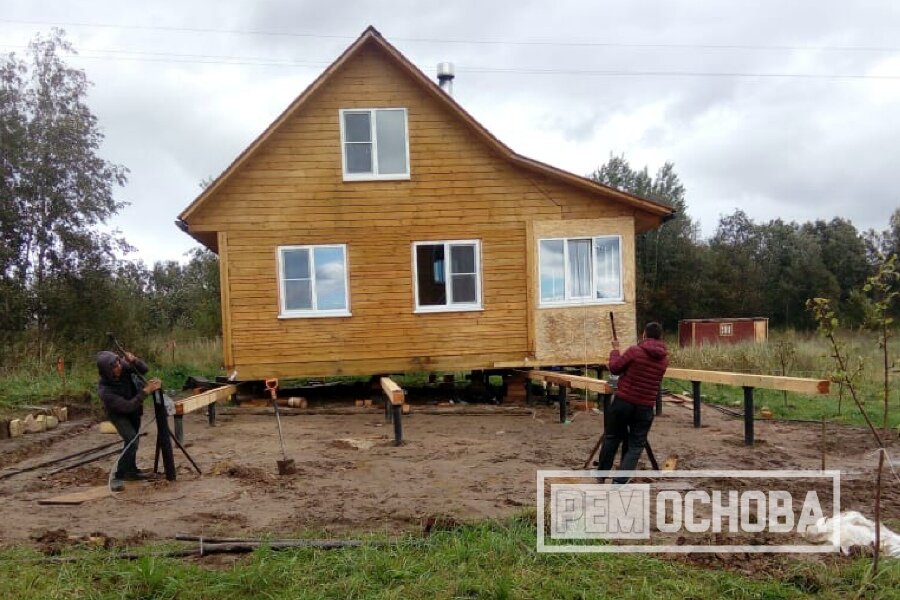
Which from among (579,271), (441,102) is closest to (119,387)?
(441,102)

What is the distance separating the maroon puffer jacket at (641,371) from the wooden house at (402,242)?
674 cm

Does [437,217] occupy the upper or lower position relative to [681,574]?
upper

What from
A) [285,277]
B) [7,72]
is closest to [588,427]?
[285,277]

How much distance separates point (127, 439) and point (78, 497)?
0.84m

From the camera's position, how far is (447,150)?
13.0 metres

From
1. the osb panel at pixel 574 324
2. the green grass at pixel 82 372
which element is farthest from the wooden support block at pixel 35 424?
the osb panel at pixel 574 324

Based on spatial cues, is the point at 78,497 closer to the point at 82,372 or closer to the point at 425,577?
the point at 425,577

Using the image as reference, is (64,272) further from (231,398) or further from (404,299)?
(404,299)

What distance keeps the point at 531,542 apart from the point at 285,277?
9.21 meters

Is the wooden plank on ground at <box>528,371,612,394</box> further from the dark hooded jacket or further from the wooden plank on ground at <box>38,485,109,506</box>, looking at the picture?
the wooden plank on ground at <box>38,485,109,506</box>

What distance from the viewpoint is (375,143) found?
1292cm

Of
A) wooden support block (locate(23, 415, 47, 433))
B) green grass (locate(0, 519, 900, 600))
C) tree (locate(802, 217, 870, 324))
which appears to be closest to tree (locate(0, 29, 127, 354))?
wooden support block (locate(23, 415, 47, 433))

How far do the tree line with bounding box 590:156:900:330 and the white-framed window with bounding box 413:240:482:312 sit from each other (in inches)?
1185

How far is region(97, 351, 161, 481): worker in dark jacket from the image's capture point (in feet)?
22.7
